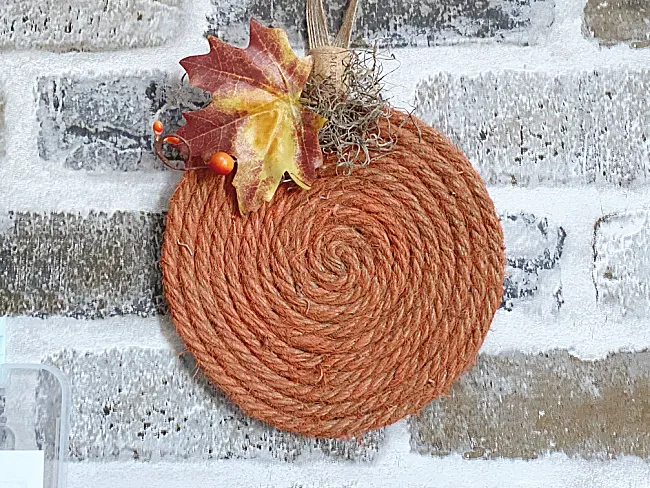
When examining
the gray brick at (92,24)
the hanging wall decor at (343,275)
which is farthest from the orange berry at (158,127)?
the gray brick at (92,24)

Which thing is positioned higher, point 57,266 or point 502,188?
point 502,188

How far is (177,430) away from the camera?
70cm

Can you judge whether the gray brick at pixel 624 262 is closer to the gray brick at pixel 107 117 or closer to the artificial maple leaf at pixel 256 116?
the artificial maple leaf at pixel 256 116

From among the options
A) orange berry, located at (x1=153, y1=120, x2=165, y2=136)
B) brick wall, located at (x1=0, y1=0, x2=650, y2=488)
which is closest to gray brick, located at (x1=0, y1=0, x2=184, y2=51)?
brick wall, located at (x1=0, y1=0, x2=650, y2=488)

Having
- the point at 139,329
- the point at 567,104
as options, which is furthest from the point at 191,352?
the point at 567,104

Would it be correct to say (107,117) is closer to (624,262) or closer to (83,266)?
(83,266)

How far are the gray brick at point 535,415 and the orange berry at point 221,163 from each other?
0.34 m

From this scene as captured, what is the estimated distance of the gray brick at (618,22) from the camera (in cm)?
72

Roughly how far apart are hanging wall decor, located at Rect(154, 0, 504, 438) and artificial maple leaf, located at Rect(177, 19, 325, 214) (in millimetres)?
21

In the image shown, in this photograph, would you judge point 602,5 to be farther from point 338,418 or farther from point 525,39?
point 338,418

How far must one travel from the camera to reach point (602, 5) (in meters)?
0.72

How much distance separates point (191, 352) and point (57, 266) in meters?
0.19

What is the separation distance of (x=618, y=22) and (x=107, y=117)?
593mm

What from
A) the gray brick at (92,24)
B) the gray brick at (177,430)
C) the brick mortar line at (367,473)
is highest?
the gray brick at (92,24)
